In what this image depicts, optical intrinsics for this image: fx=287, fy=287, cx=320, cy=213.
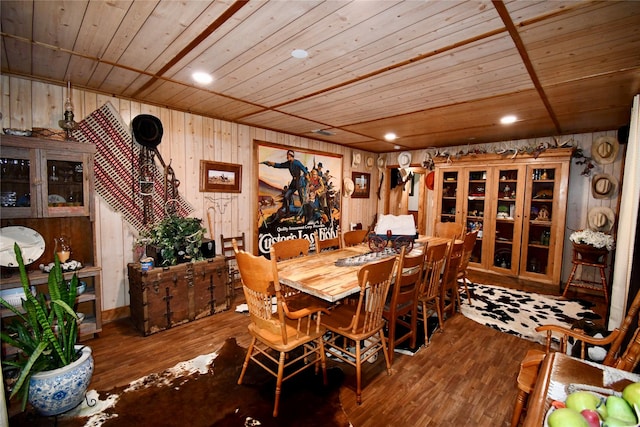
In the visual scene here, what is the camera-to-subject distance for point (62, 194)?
2.61 meters

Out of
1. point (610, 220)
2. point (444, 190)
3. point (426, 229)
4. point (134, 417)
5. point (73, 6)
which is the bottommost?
point (134, 417)

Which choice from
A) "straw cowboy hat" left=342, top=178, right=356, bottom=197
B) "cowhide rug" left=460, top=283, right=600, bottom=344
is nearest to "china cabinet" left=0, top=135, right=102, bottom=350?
"straw cowboy hat" left=342, top=178, right=356, bottom=197

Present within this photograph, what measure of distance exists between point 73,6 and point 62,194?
1761mm

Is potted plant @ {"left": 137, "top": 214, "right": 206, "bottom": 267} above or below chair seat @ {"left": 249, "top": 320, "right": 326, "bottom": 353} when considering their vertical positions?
above

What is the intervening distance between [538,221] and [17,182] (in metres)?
6.21

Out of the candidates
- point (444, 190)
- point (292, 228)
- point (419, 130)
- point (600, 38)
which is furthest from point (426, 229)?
point (600, 38)

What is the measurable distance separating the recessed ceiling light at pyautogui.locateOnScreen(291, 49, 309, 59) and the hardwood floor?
2421 millimetres

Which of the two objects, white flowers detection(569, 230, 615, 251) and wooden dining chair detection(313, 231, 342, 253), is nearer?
wooden dining chair detection(313, 231, 342, 253)

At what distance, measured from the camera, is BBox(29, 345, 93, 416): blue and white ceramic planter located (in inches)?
66.6

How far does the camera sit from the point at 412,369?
7.84 feet

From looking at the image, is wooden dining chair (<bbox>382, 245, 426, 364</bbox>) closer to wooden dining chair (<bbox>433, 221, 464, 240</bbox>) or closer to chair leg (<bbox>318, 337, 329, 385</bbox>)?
chair leg (<bbox>318, 337, 329, 385</bbox>)

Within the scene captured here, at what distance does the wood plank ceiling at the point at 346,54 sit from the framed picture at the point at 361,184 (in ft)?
8.57

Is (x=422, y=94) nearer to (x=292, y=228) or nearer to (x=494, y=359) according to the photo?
(x=494, y=359)

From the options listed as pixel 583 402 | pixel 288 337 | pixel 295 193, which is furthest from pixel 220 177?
pixel 583 402
